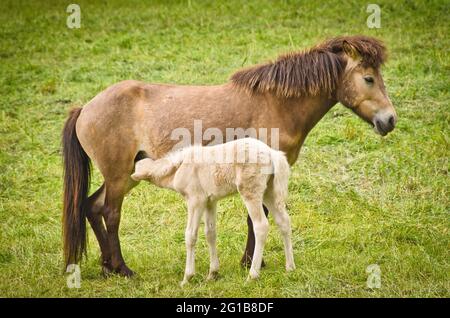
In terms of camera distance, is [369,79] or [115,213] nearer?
[369,79]

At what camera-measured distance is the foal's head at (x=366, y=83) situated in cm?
776

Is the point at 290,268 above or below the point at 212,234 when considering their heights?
below

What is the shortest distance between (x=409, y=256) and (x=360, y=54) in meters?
2.32

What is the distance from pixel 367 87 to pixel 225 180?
1.99 meters

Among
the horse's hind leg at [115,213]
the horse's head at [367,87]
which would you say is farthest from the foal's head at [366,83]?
the horse's hind leg at [115,213]

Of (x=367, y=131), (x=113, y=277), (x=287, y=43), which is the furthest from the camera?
(x=287, y=43)

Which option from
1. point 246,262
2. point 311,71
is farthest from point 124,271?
point 311,71

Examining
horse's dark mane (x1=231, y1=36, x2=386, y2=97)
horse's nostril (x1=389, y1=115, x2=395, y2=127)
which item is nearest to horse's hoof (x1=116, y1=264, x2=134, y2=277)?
horse's dark mane (x1=231, y1=36, x2=386, y2=97)

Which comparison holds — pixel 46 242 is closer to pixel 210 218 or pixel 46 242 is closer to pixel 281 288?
pixel 210 218

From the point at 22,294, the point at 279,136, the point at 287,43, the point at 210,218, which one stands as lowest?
the point at 22,294

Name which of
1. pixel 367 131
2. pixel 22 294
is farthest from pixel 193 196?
pixel 367 131

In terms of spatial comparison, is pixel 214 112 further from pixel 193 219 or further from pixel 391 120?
pixel 391 120

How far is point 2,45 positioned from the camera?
16.6m

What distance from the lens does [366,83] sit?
307 inches
